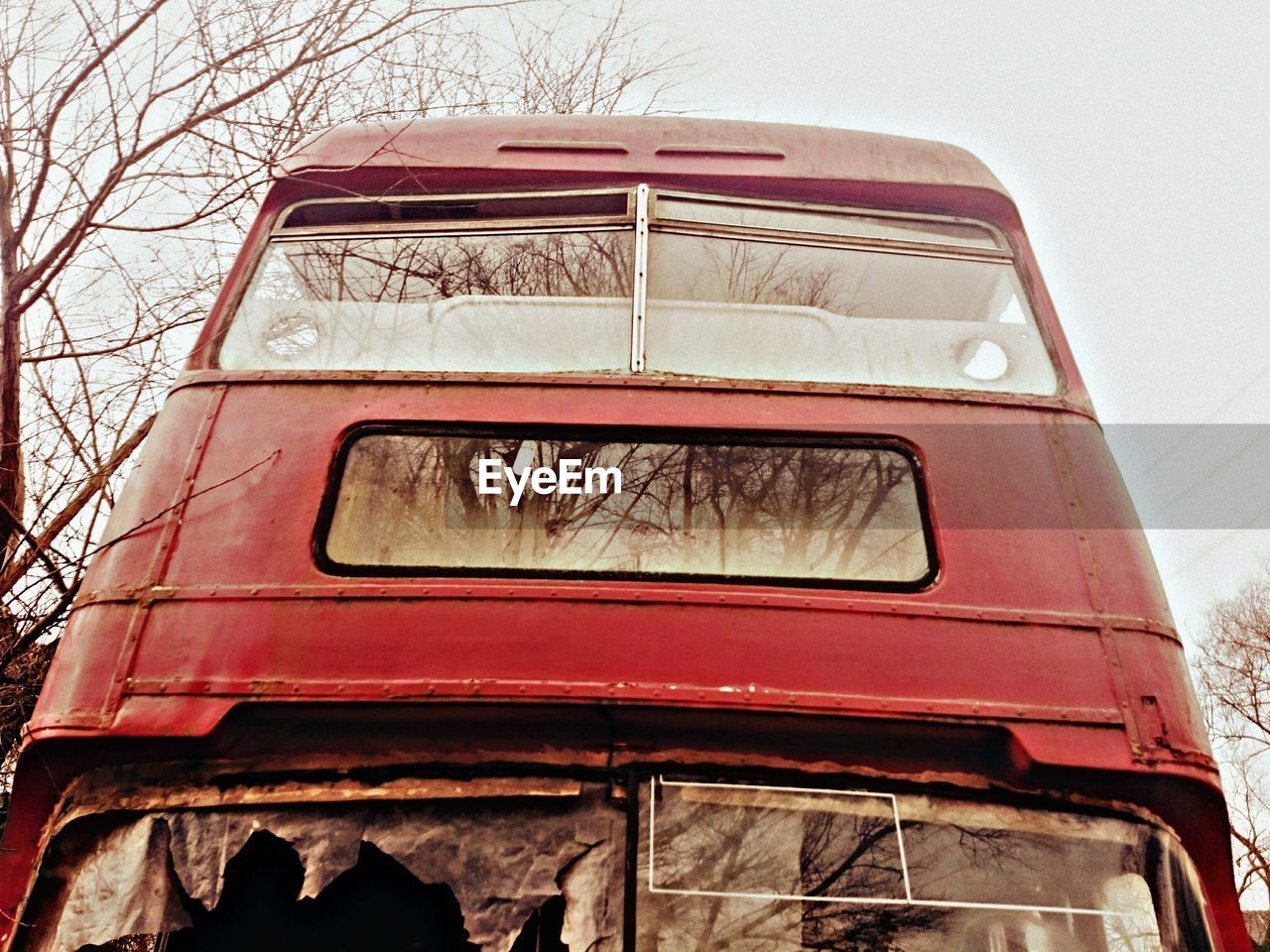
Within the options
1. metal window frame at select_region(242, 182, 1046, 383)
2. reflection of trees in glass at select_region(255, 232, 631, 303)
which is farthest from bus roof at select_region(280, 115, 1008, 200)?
reflection of trees in glass at select_region(255, 232, 631, 303)

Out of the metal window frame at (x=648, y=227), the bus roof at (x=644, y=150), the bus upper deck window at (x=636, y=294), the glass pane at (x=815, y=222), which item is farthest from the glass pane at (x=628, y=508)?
the bus roof at (x=644, y=150)

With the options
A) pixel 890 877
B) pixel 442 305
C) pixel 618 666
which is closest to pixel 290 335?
pixel 442 305

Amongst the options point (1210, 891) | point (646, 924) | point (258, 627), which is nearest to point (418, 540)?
point (258, 627)

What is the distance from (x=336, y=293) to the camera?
284cm

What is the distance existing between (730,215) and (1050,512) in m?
1.32

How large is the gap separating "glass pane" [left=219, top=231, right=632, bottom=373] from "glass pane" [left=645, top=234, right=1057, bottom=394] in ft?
0.53

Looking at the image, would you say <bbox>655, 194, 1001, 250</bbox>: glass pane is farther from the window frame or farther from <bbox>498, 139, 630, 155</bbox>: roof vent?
the window frame

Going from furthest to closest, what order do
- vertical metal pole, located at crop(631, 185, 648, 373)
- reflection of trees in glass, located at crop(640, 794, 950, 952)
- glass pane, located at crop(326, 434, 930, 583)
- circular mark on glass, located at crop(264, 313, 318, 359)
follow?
circular mark on glass, located at crop(264, 313, 318, 359), vertical metal pole, located at crop(631, 185, 648, 373), glass pane, located at crop(326, 434, 930, 583), reflection of trees in glass, located at crop(640, 794, 950, 952)

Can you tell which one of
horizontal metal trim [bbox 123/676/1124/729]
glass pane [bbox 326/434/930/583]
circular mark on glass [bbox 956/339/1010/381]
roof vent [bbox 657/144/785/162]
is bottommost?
horizontal metal trim [bbox 123/676/1124/729]

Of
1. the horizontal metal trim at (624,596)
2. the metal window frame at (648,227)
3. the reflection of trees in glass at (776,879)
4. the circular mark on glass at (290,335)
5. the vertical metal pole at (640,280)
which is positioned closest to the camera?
the reflection of trees in glass at (776,879)

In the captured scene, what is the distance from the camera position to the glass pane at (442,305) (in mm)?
2631

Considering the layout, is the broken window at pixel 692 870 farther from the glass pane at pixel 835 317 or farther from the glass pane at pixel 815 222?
the glass pane at pixel 815 222

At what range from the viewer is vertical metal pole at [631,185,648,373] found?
8.50ft

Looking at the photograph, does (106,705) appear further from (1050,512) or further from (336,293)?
(1050,512)
